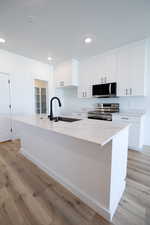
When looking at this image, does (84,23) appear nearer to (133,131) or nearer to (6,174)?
(133,131)

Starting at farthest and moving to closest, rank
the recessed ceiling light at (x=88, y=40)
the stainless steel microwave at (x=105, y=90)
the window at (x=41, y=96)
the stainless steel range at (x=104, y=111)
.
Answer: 1. the window at (x=41, y=96)
2. the stainless steel range at (x=104, y=111)
3. the stainless steel microwave at (x=105, y=90)
4. the recessed ceiling light at (x=88, y=40)

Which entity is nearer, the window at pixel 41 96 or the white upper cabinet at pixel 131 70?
the white upper cabinet at pixel 131 70

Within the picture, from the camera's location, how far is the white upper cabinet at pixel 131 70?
2.76 meters

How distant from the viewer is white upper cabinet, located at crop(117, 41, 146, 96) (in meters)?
2.76

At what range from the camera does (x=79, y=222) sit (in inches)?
43.8

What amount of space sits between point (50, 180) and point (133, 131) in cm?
223

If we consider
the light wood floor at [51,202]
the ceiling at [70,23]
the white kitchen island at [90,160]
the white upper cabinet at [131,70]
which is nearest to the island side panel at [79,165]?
the white kitchen island at [90,160]

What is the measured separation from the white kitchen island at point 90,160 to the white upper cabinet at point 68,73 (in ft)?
8.82

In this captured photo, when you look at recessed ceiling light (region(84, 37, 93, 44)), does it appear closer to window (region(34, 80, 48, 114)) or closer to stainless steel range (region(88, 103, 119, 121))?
stainless steel range (region(88, 103, 119, 121))

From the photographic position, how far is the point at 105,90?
10.8ft

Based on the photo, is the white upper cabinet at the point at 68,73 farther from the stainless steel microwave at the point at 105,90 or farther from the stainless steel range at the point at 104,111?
the stainless steel range at the point at 104,111

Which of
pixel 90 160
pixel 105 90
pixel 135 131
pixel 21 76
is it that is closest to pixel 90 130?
pixel 90 160

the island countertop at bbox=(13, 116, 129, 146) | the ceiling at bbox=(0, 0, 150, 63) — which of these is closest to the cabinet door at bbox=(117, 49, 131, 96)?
the ceiling at bbox=(0, 0, 150, 63)

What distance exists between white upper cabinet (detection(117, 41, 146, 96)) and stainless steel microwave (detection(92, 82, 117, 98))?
0.14 metres
